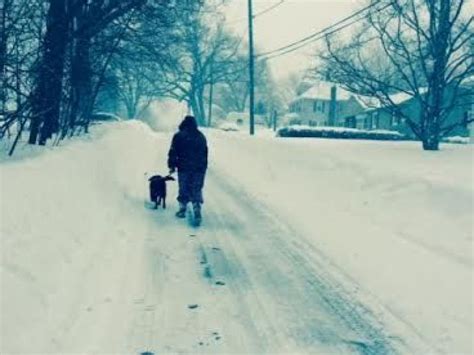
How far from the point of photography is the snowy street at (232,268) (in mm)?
5078

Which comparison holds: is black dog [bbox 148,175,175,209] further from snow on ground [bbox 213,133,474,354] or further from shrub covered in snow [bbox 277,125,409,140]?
shrub covered in snow [bbox 277,125,409,140]

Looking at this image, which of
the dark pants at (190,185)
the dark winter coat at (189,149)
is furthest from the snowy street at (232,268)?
the dark winter coat at (189,149)

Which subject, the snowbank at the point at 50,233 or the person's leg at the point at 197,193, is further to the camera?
the person's leg at the point at 197,193

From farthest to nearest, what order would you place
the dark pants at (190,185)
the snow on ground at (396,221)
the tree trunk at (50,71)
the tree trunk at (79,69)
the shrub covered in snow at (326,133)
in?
the shrub covered in snow at (326,133) → the tree trunk at (79,69) → the tree trunk at (50,71) → the dark pants at (190,185) → the snow on ground at (396,221)

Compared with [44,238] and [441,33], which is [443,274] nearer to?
[44,238]

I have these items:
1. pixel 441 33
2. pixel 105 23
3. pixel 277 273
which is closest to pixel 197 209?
pixel 277 273

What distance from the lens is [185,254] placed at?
787 centimetres

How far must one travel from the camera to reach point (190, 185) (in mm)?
10531

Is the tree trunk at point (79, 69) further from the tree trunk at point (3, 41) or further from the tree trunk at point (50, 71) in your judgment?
the tree trunk at point (3, 41)

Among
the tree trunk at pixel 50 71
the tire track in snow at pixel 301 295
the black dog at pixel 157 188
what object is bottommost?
the tire track in snow at pixel 301 295

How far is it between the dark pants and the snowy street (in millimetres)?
485

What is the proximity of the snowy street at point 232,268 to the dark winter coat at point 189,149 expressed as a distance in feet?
3.32

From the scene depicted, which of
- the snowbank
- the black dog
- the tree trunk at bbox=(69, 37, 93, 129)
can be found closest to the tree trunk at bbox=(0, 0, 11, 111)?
the snowbank

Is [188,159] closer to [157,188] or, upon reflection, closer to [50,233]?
[157,188]
